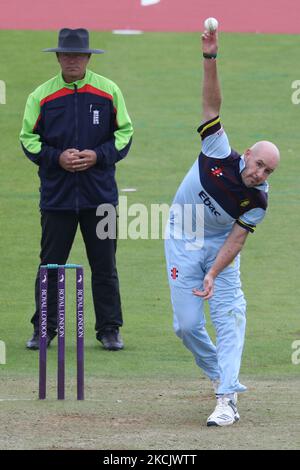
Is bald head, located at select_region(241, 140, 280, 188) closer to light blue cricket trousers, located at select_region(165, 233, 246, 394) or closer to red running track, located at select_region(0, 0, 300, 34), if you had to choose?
light blue cricket trousers, located at select_region(165, 233, 246, 394)

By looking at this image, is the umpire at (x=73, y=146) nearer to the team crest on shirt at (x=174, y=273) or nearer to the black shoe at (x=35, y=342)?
the black shoe at (x=35, y=342)

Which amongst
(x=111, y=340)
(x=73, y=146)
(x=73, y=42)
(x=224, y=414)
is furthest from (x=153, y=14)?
(x=224, y=414)

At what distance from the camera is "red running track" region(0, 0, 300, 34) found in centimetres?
2120

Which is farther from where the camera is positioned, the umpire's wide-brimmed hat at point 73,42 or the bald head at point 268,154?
the umpire's wide-brimmed hat at point 73,42

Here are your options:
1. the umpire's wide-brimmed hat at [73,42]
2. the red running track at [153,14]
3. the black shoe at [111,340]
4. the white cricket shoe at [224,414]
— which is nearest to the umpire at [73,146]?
the umpire's wide-brimmed hat at [73,42]

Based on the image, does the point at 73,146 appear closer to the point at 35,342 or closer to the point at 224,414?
the point at 35,342

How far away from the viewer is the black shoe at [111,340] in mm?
10609

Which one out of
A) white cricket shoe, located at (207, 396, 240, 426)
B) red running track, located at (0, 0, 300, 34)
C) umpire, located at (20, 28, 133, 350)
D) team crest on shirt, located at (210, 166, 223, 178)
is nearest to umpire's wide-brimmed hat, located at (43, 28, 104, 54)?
umpire, located at (20, 28, 133, 350)

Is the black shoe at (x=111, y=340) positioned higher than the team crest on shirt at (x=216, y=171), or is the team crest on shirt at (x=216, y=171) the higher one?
the team crest on shirt at (x=216, y=171)

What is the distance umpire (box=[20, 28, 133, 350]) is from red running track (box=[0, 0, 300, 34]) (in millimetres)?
10588

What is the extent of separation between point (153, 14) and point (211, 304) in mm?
15014

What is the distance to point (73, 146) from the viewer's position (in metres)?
10.3

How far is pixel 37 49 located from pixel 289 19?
4.59 metres

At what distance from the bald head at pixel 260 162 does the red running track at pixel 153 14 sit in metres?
12.6
